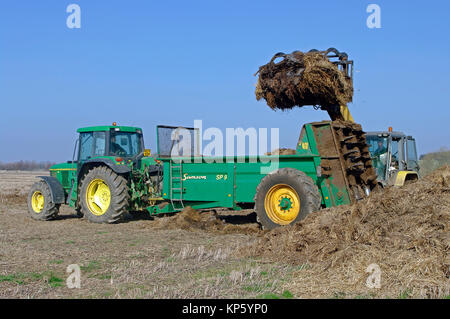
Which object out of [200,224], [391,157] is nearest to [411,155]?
A: [391,157]

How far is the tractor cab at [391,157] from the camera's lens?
11992 mm

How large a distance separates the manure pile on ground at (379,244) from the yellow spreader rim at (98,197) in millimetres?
5488

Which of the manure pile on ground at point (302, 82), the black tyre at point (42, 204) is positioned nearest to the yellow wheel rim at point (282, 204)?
the manure pile on ground at point (302, 82)

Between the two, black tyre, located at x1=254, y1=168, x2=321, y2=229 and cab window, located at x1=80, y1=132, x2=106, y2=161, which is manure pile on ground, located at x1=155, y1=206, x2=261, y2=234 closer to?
black tyre, located at x1=254, y1=168, x2=321, y2=229

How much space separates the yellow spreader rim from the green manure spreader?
0.08 feet

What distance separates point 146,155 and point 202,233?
3.14 meters

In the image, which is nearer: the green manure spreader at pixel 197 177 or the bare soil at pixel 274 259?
the bare soil at pixel 274 259

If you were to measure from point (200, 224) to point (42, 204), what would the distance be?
4968 mm

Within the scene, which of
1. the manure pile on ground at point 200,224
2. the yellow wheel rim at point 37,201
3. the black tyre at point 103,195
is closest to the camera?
the manure pile on ground at point 200,224

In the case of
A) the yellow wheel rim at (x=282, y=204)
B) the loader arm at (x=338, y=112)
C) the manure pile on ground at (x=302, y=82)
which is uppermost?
the manure pile on ground at (x=302, y=82)

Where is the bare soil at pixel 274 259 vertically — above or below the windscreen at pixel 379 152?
below

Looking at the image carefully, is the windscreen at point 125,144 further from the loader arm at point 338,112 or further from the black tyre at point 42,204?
the loader arm at point 338,112
